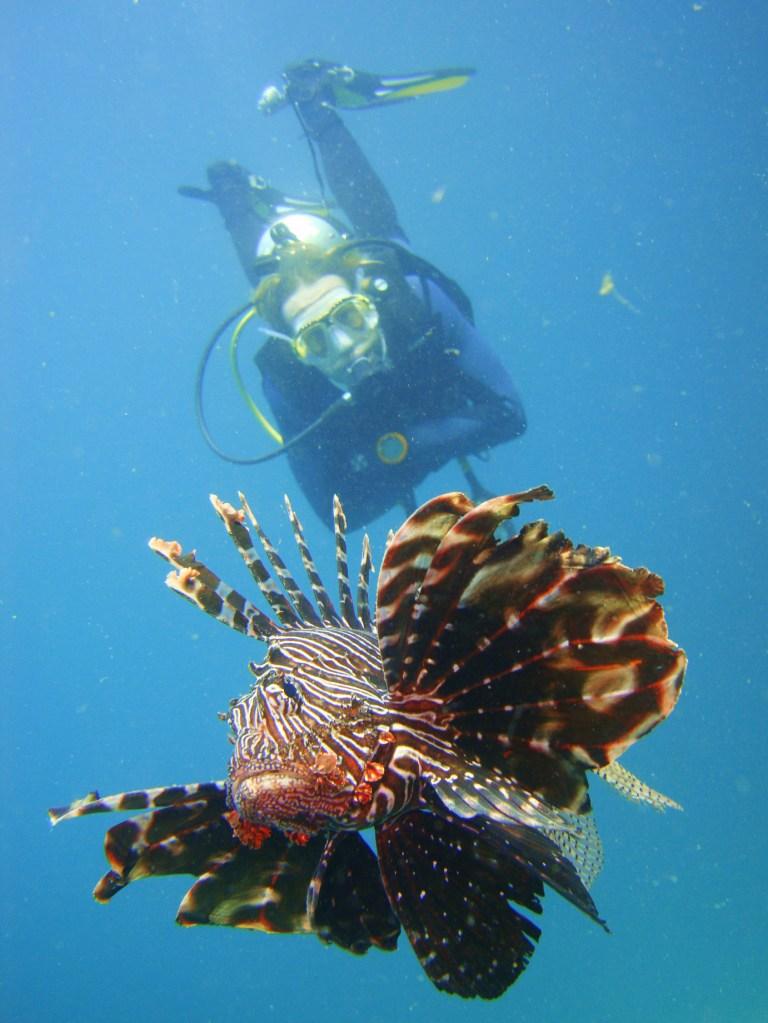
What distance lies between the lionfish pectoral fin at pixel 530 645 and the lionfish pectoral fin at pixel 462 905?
1.14 feet

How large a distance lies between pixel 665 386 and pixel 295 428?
4275cm

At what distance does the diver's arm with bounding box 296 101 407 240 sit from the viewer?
32.2ft

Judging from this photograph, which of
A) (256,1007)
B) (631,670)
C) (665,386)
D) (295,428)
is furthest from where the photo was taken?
(665,386)

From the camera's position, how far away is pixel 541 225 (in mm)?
46812

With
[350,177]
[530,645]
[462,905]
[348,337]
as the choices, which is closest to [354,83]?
[350,177]

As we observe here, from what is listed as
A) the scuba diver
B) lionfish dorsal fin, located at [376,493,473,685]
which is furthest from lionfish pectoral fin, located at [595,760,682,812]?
the scuba diver

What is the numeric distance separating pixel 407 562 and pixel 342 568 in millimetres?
1284

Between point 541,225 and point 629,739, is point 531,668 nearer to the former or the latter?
point 629,739

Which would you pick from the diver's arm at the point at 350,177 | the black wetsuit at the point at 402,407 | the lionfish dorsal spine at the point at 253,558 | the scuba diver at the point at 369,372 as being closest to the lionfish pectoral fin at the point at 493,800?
the lionfish dorsal spine at the point at 253,558

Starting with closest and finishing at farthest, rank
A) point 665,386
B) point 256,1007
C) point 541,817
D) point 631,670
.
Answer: point 541,817 → point 631,670 → point 256,1007 → point 665,386

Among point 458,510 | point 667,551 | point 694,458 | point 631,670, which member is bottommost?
point 631,670

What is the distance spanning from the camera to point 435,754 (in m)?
2.14

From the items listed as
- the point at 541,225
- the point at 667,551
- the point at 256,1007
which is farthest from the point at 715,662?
the point at 541,225

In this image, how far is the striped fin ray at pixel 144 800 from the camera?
6.52 feet
